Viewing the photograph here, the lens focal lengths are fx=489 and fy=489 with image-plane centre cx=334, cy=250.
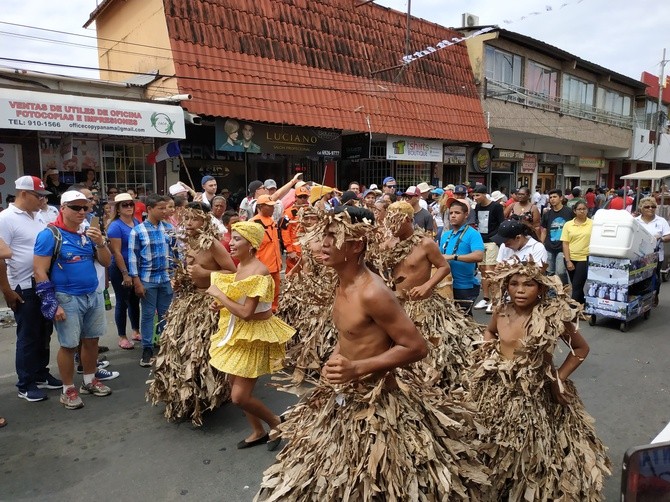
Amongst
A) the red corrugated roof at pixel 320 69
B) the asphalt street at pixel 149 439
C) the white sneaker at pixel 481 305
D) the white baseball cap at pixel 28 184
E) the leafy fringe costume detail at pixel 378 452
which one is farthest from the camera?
the red corrugated roof at pixel 320 69

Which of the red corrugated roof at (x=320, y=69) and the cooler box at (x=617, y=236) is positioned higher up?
the red corrugated roof at (x=320, y=69)

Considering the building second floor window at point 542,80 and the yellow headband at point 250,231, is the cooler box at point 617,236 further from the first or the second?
the building second floor window at point 542,80

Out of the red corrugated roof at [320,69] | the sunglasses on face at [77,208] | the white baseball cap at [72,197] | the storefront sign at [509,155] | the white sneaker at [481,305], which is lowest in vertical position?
the white sneaker at [481,305]

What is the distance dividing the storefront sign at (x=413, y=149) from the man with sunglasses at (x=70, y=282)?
444 inches

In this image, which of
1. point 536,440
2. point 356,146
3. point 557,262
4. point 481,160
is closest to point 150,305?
point 536,440

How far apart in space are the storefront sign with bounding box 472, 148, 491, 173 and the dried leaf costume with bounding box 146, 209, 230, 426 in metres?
15.7

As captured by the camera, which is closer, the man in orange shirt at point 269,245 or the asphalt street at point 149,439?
the asphalt street at point 149,439

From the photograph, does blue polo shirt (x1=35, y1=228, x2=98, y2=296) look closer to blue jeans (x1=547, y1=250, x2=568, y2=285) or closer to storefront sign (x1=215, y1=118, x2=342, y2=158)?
blue jeans (x1=547, y1=250, x2=568, y2=285)

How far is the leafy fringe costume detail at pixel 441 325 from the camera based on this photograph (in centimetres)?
411

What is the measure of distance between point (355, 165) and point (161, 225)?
11.1 meters

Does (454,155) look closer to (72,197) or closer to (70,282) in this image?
(72,197)

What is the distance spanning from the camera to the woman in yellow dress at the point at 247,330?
3641mm

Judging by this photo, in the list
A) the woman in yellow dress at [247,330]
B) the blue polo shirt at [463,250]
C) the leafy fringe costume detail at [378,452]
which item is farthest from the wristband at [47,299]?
the blue polo shirt at [463,250]

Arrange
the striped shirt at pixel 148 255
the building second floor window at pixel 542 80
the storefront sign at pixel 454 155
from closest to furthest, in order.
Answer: the striped shirt at pixel 148 255 → the storefront sign at pixel 454 155 → the building second floor window at pixel 542 80
